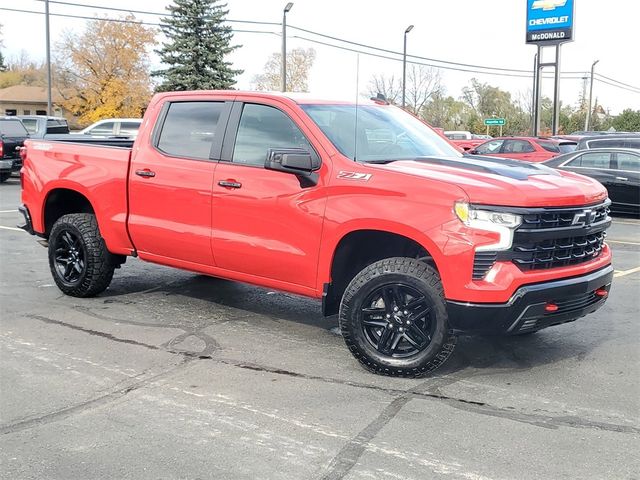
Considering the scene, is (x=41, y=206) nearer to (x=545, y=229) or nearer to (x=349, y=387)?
(x=349, y=387)

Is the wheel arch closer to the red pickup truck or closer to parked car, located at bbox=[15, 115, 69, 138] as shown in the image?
the red pickup truck

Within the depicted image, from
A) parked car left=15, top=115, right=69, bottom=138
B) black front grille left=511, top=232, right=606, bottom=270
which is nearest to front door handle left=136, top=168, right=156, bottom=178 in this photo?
black front grille left=511, top=232, right=606, bottom=270

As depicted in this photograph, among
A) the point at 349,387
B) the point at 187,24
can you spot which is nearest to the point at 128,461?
the point at 349,387

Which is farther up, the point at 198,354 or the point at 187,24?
the point at 187,24

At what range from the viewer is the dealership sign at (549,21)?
33250 millimetres

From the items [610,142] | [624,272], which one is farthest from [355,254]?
[610,142]

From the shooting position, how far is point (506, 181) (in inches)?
190

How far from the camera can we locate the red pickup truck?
4.67 meters

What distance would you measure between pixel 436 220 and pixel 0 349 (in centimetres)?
343

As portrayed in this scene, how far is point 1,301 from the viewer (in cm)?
718

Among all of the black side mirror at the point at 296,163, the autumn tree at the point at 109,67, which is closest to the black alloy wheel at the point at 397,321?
the black side mirror at the point at 296,163

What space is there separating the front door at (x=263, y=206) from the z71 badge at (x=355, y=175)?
0.16 meters

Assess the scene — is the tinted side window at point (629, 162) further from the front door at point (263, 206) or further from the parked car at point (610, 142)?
the front door at point (263, 206)

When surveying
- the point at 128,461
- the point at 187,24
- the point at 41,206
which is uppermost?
the point at 187,24
